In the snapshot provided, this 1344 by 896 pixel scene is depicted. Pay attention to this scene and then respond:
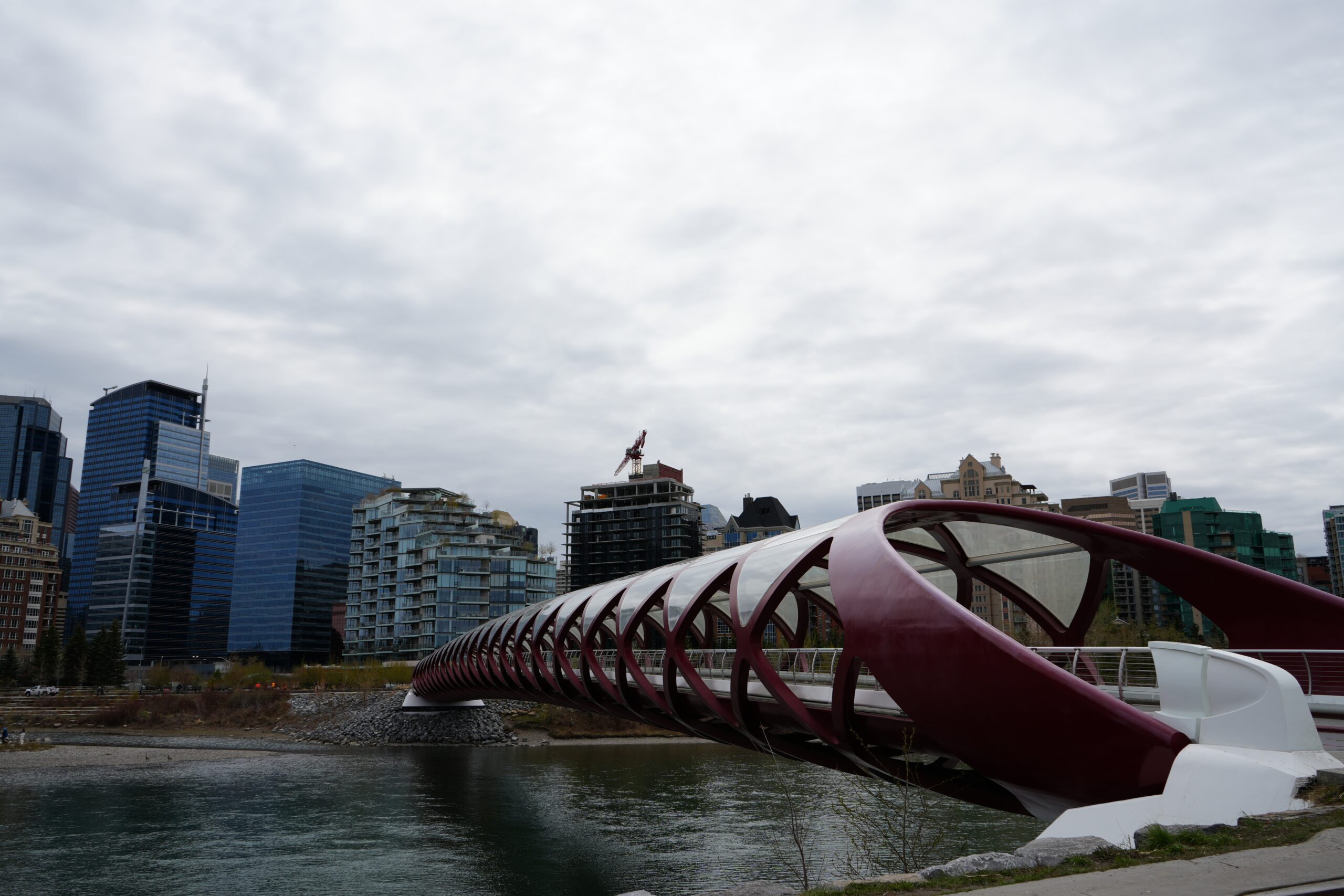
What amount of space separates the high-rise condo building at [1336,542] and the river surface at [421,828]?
14762 centimetres

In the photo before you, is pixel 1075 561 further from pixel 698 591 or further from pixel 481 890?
pixel 481 890

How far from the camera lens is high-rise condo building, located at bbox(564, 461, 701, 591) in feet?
418

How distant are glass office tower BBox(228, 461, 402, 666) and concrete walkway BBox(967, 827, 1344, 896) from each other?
15331cm

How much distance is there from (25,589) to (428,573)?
5156cm

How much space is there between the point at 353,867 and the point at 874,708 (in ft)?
54.7

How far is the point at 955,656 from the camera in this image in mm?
10781

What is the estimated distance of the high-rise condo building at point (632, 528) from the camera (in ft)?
418

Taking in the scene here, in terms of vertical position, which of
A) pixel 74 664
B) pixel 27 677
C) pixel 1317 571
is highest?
pixel 1317 571

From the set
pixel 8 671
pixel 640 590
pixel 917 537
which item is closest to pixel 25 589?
pixel 8 671

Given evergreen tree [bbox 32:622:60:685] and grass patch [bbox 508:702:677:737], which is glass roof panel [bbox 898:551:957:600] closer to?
grass patch [bbox 508:702:677:737]

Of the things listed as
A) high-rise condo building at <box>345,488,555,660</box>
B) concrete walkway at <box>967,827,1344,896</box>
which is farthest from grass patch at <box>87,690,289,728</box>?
concrete walkway at <box>967,827,1344,896</box>

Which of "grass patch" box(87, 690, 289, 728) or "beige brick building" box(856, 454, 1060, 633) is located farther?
"beige brick building" box(856, 454, 1060, 633)

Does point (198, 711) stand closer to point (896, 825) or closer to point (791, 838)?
point (791, 838)

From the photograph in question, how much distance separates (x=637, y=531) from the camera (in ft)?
423
